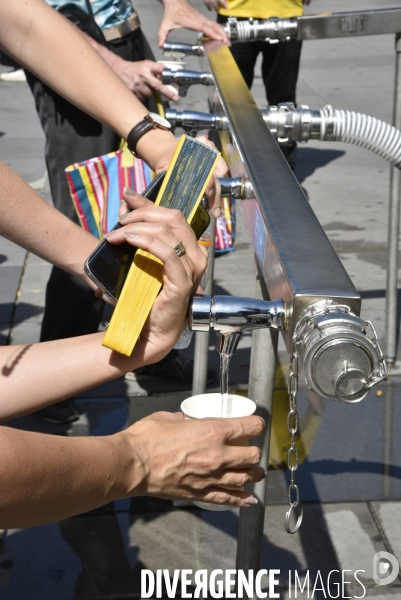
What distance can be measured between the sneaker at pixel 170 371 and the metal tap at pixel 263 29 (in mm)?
1467

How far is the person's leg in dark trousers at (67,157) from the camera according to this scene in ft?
9.82

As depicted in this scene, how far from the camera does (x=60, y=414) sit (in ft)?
11.0

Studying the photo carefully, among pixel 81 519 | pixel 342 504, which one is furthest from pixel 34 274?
pixel 342 504

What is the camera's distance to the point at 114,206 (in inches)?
114

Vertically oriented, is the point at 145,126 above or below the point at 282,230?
below

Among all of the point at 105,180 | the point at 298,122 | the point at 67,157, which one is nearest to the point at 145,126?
the point at 298,122

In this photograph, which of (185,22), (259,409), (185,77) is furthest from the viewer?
(185,22)

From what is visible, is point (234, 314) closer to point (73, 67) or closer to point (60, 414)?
point (73, 67)

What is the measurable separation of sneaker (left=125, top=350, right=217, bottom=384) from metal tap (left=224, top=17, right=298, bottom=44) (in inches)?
57.7

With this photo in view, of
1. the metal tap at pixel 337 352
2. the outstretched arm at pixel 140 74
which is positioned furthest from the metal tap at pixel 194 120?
the metal tap at pixel 337 352

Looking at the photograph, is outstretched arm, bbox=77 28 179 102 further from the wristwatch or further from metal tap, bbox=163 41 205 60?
the wristwatch

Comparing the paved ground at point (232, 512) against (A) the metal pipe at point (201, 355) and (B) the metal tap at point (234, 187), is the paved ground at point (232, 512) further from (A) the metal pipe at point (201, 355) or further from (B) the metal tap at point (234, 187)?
(B) the metal tap at point (234, 187)

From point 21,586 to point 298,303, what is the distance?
1.83m

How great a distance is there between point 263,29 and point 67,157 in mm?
929
